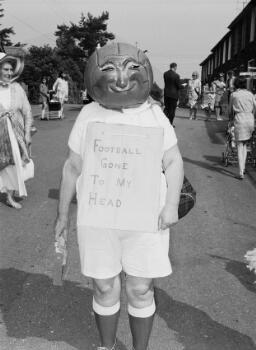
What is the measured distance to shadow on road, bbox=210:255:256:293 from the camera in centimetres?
426

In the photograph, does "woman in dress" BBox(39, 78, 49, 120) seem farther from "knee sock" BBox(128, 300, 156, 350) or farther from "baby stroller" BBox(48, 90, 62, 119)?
"knee sock" BBox(128, 300, 156, 350)

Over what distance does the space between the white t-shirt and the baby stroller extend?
16118 millimetres

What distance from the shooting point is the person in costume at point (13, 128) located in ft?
20.1

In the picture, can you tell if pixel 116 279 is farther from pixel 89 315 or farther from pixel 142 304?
pixel 89 315

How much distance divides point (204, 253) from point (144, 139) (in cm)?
274

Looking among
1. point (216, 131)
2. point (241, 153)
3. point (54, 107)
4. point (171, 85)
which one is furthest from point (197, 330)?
point (54, 107)

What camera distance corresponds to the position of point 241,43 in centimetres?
3781

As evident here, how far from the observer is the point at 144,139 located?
258 centimetres

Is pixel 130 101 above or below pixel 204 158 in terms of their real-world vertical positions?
above

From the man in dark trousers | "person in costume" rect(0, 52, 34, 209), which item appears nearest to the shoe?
"person in costume" rect(0, 52, 34, 209)

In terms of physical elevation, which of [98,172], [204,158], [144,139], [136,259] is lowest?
[204,158]

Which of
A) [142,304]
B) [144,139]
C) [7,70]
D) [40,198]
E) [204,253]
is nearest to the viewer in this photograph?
[144,139]

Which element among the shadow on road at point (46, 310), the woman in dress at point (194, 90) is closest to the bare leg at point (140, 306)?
the shadow on road at point (46, 310)

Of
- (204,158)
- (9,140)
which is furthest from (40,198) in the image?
(204,158)
